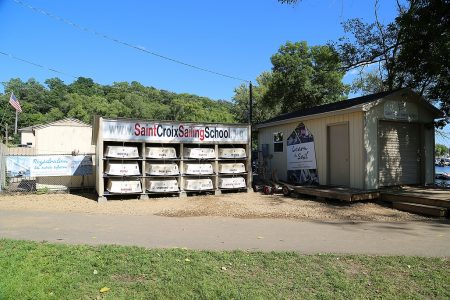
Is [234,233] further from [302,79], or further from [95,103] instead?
[95,103]

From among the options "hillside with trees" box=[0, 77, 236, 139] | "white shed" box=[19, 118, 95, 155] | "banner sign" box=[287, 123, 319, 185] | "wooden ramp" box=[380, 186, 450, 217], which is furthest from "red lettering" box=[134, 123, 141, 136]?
"hillside with trees" box=[0, 77, 236, 139]

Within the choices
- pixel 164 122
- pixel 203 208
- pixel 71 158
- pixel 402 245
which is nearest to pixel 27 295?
pixel 402 245

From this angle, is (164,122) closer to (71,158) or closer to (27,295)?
(71,158)

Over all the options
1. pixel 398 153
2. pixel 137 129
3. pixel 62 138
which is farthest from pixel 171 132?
pixel 398 153

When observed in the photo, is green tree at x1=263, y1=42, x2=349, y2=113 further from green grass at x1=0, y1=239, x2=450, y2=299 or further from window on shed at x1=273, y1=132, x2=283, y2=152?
green grass at x1=0, y1=239, x2=450, y2=299

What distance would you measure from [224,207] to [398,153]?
23.9 feet

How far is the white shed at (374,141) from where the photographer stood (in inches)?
526

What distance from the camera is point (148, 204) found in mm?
12508

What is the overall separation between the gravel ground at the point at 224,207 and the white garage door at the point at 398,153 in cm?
251

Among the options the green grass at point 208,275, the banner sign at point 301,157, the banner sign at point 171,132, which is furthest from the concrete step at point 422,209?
the banner sign at point 171,132

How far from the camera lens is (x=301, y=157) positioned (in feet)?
54.0

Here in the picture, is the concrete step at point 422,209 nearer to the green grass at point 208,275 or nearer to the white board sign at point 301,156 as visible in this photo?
the white board sign at point 301,156

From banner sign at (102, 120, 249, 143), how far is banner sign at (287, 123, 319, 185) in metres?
2.46

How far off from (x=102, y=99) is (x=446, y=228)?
63.4 metres
